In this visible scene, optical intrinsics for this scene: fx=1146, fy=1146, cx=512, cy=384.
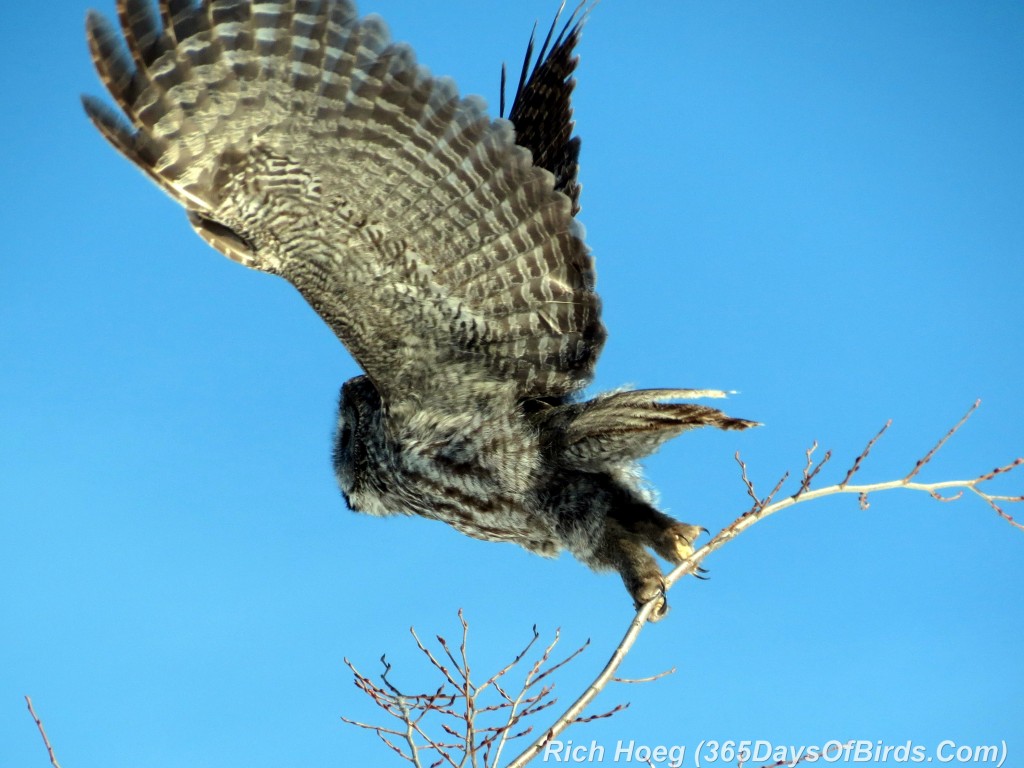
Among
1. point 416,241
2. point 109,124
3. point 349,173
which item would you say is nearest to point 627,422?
point 416,241

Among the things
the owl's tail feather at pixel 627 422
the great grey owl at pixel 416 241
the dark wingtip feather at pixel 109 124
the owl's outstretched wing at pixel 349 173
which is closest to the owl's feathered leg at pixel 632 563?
the great grey owl at pixel 416 241

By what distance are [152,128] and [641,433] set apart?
2.76m

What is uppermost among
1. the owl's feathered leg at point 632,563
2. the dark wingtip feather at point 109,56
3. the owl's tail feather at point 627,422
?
the dark wingtip feather at point 109,56

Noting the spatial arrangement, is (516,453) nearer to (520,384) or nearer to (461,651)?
(520,384)

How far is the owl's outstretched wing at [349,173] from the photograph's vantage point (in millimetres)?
5215

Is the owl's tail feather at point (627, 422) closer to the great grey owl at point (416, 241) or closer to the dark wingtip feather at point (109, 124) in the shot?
the great grey owl at point (416, 241)

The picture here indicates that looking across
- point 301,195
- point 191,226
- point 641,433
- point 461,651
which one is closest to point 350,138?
point 301,195

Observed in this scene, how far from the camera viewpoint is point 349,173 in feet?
17.7

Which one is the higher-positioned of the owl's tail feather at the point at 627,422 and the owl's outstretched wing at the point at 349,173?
the owl's outstretched wing at the point at 349,173

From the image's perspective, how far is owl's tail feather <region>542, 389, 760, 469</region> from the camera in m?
5.65

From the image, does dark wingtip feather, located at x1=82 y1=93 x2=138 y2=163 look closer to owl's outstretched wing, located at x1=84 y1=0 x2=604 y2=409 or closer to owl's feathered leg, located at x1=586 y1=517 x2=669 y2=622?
owl's outstretched wing, located at x1=84 y1=0 x2=604 y2=409

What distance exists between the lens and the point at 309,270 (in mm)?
5602

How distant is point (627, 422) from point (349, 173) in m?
1.85

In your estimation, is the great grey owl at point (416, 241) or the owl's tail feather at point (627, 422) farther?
the owl's tail feather at point (627, 422)
